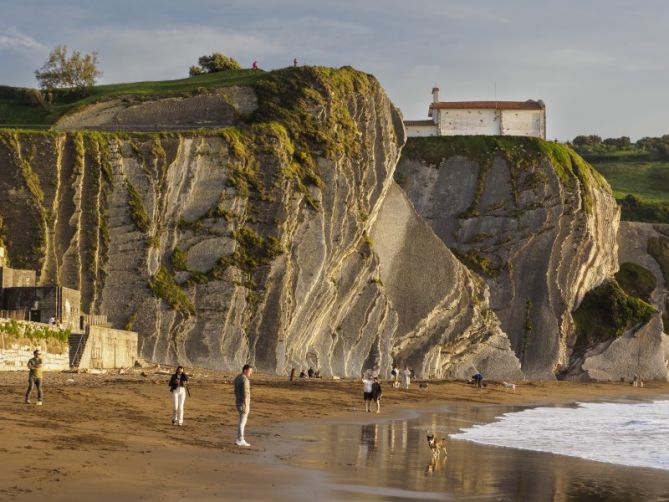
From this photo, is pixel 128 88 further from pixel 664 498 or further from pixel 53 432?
pixel 664 498

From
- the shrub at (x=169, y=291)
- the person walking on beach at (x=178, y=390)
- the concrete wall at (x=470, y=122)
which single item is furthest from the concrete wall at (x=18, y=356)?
the concrete wall at (x=470, y=122)

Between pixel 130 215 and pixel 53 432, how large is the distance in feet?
122

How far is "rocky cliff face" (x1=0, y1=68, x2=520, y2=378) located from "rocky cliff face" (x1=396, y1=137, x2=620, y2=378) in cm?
964

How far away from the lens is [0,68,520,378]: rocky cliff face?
54875 millimetres

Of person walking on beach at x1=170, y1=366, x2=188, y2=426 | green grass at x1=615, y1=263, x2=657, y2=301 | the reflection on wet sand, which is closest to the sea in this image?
the reflection on wet sand

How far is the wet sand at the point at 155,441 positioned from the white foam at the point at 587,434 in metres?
3.28

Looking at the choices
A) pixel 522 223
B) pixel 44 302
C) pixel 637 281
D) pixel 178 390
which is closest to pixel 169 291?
pixel 44 302

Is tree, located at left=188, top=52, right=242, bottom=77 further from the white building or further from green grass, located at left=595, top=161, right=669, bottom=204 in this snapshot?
green grass, located at left=595, top=161, right=669, bottom=204

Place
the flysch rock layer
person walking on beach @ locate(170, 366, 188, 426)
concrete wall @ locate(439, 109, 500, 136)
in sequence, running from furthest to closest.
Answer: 1. concrete wall @ locate(439, 109, 500, 136)
2. the flysch rock layer
3. person walking on beach @ locate(170, 366, 188, 426)

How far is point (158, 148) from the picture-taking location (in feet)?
190

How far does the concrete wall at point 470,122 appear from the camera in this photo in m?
106

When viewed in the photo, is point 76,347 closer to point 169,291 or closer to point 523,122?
point 169,291

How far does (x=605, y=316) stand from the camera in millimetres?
85250

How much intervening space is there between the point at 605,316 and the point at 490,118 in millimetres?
28816
